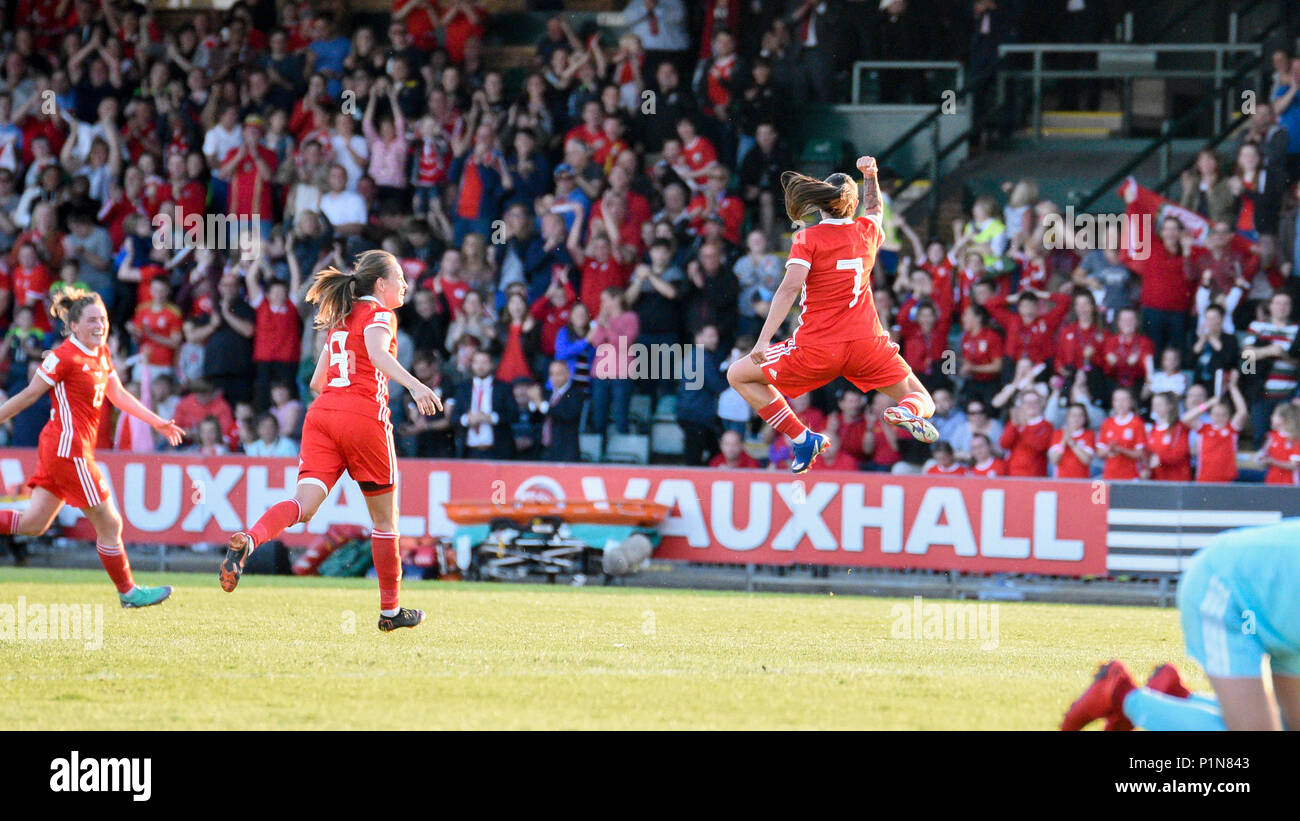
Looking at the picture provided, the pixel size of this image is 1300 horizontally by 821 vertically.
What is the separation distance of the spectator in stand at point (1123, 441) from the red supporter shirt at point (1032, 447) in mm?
497

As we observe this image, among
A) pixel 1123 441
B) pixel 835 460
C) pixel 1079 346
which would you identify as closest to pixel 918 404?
pixel 1123 441

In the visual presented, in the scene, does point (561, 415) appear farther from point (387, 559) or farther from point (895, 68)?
point (387, 559)

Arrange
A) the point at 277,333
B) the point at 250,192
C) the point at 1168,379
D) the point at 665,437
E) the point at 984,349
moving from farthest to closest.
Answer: the point at 250,192 → the point at 277,333 → the point at 665,437 → the point at 984,349 → the point at 1168,379

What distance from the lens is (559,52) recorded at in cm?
1864

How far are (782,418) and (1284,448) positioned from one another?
6328 mm

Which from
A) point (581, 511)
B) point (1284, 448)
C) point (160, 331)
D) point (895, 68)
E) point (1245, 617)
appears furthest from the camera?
point (895, 68)

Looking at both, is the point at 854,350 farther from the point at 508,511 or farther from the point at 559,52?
the point at 559,52

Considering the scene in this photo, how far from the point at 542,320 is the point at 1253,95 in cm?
824

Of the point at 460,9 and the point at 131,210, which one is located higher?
the point at 460,9

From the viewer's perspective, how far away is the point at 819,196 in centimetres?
916

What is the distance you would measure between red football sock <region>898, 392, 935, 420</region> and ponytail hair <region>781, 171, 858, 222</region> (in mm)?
1201

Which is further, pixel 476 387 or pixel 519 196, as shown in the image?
pixel 519 196

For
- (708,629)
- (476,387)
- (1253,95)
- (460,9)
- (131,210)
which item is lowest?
(708,629)
